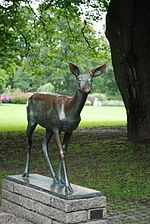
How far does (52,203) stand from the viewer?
591cm

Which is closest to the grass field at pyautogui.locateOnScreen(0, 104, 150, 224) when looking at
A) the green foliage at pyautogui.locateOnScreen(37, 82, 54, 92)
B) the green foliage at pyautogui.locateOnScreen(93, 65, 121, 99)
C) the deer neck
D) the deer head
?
the deer neck

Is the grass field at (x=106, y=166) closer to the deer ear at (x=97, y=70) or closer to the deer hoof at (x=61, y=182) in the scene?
the deer hoof at (x=61, y=182)

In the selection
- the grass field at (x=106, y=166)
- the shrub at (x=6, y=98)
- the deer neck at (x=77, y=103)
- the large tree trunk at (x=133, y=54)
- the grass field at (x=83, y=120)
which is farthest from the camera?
the shrub at (x=6, y=98)

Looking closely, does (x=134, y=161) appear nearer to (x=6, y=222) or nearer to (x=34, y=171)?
(x=34, y=171)

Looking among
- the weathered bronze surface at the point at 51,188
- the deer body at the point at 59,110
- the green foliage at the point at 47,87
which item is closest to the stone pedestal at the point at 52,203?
the weathered bronze surface at the point at 51,188

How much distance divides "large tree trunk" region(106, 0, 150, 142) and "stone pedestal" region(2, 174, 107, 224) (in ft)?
27.1

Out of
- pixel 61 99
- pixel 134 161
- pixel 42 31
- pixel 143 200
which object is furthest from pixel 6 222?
pixel 42 31

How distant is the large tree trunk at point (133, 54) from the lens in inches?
562

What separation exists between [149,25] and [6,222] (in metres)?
9.64

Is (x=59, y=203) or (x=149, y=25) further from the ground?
(x=149, y=25)

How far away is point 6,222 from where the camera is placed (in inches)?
242

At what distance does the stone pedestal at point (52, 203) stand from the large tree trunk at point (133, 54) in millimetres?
8252

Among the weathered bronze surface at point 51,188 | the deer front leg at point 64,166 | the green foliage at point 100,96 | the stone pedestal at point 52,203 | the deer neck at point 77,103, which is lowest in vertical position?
the stone pedestal at point 52,203

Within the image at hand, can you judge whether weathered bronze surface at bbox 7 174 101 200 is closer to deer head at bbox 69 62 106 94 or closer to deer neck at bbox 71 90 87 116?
deer neck at bbox 71 90 87 116
